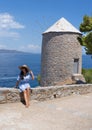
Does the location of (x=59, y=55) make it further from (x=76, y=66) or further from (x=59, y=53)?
(x=76, y=66)

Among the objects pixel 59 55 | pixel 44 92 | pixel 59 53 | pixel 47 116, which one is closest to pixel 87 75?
pixel 59 55

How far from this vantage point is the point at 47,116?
858 centimetres

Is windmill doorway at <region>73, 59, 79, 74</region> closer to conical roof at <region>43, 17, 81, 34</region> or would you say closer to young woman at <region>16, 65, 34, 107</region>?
conical roof at <region>43, 17, 81, 34</region>

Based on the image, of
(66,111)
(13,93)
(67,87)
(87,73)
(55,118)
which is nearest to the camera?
(55,118)

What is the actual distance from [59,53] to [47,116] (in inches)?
690

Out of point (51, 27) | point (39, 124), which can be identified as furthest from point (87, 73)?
point (39, 124)

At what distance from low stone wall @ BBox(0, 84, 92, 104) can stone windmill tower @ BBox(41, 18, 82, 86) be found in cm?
1187

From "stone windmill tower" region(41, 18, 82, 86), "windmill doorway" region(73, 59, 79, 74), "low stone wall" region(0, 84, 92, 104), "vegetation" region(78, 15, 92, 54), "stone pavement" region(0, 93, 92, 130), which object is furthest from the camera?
"windmill doorway" region(73, 59, 79, 74)

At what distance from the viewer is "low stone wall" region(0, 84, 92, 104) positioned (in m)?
9.88

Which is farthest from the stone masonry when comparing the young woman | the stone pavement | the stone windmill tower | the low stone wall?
the young woman

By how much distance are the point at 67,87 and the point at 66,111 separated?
3057 millimetres

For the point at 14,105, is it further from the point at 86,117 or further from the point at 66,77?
the point at 66,77

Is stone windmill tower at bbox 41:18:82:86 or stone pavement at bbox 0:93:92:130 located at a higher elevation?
stone windmill tower at bbox 41:18:82:86

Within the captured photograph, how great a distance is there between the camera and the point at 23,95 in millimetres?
10172
